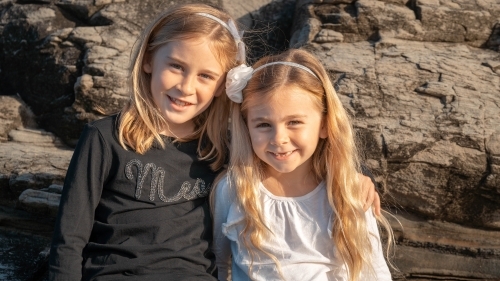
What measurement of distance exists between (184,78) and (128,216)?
1.87 feet

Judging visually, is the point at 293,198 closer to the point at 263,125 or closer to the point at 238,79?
the point at 263,125

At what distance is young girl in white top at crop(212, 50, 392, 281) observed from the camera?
2.52 m

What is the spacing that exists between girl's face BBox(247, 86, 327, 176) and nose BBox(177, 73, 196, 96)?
→ 0.24 m

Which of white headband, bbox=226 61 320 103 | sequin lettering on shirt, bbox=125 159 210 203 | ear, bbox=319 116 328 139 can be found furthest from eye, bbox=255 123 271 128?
sequin lettering on shirt, bbox=125 159 210 203

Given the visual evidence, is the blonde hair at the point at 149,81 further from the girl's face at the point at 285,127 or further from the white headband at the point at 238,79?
the girl's face at the point at 285,127

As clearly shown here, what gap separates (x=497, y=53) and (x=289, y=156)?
1.96m

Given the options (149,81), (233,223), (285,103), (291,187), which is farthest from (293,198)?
(149,81)

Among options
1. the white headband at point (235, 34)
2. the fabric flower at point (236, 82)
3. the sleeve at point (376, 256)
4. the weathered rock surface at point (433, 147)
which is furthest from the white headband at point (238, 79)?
the weathered rock surface at point (433, 147)

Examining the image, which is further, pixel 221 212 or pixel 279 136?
pixel 221 212

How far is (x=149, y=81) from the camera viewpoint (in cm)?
271

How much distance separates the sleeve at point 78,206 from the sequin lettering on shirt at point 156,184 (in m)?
0.11

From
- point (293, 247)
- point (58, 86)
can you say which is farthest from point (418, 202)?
point (58, 86)

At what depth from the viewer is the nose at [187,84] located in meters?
2.56

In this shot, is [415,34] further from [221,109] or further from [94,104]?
[94,104]
